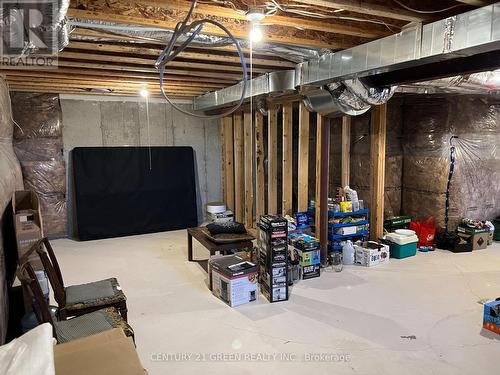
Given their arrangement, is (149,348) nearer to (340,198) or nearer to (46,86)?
(340,198)

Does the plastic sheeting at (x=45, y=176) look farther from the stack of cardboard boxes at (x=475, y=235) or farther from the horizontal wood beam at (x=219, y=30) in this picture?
the stack of cardboard boxes at (x=475, y=235)

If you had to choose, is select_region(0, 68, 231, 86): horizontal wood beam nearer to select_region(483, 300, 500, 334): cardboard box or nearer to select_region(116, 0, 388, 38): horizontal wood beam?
select_region(116, 0, 388, 38): horizontal wood beam

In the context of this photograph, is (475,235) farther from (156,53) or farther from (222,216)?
(156,53)

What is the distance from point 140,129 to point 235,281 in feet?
12.8

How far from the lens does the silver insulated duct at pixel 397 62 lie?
84.2 inches

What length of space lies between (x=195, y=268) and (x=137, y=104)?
Result: 10.8ft

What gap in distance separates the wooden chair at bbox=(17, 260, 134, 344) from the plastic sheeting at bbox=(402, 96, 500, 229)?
4.55m

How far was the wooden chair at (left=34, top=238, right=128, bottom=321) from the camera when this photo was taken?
2.23 m

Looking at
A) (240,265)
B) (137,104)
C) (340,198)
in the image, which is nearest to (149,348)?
(240,265)

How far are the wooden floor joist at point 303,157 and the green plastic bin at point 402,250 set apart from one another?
120cm

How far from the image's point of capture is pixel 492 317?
275 cm

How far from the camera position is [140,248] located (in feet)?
16.8

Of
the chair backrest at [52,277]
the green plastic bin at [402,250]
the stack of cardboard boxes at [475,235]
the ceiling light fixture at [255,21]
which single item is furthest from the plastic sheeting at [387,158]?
the chair backrest at [52,277]

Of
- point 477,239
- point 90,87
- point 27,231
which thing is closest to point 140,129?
point 90,87
